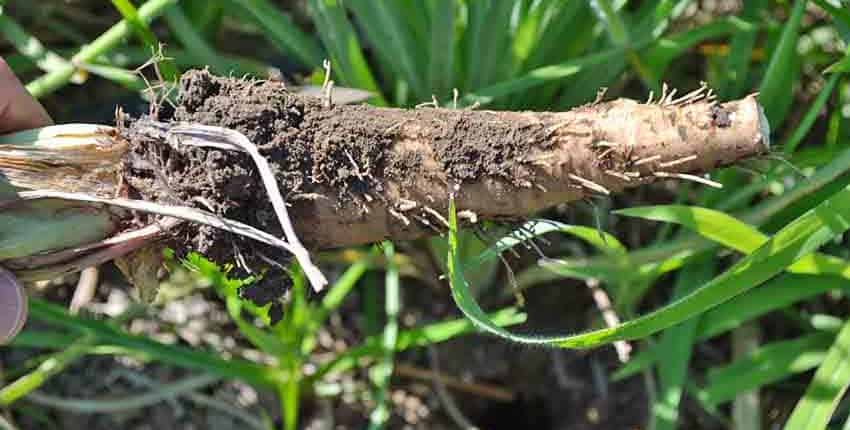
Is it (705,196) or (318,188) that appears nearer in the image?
(318,188)

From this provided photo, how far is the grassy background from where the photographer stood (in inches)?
41.3

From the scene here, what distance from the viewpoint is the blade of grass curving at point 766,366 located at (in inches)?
44.9

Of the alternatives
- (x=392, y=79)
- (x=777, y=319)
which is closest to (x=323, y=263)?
(x=392, y=79)

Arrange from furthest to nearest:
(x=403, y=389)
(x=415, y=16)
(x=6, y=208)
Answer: (x=403, y=389) → (x=415, y=16) → (x=6, y=208)

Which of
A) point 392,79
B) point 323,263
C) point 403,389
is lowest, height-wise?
point 403,389

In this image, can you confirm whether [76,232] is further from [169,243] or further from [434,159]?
[434,159]

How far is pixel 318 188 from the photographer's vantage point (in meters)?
0.87

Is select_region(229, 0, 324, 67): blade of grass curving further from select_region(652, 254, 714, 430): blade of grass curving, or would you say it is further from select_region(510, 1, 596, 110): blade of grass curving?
select_region(652, 254, 714, 430): blade of grass curving

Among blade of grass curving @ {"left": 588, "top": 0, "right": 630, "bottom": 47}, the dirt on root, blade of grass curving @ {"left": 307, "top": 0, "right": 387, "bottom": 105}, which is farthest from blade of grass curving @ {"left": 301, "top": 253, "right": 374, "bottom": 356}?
blade of grass curving @ {"left": 588, "top": 0, "right": 630, "bottom": 47}

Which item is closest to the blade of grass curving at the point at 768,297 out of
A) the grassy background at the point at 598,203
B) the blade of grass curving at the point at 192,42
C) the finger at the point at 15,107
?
the grassy background at the point at 598,203

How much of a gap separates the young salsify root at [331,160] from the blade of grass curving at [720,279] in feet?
0.25

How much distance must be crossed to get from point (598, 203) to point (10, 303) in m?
0.77

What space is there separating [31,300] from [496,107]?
0.62 metres

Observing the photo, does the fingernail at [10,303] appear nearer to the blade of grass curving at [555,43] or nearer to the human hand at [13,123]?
the human hand at [13,123]
